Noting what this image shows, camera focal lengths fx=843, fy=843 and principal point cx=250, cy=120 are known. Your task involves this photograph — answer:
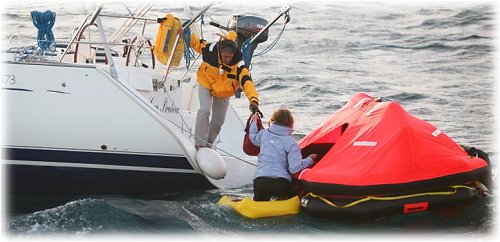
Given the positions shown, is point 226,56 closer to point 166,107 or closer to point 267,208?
point 166,107

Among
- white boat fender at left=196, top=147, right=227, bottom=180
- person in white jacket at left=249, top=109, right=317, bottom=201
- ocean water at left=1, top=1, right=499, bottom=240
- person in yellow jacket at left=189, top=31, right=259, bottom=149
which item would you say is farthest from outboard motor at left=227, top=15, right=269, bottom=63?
person in white jacket at left=249, top=109, right=317, bottom=201

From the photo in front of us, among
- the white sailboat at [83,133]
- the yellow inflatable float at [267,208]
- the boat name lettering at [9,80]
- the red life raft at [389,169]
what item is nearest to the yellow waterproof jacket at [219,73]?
the white sailboat at [83,133]

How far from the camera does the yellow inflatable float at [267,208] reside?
6.93 metres

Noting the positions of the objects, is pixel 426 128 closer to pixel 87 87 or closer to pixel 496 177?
pixel 496 177

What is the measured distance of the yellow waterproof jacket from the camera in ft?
25.4

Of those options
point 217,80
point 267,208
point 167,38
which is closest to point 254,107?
point 217,80

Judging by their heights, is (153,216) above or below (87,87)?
below

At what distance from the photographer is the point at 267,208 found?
695 centimetres

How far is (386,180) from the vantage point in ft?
22.1

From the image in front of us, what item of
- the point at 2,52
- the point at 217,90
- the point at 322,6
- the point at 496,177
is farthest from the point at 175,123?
the point at 322,6

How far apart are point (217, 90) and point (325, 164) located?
1372mm

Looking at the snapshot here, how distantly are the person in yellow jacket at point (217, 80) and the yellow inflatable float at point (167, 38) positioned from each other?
0.64 feet

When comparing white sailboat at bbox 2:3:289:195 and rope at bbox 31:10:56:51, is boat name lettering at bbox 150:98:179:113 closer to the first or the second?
white sailboat at bbox 2:3:289:195

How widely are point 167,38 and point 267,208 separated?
1.96 metres
